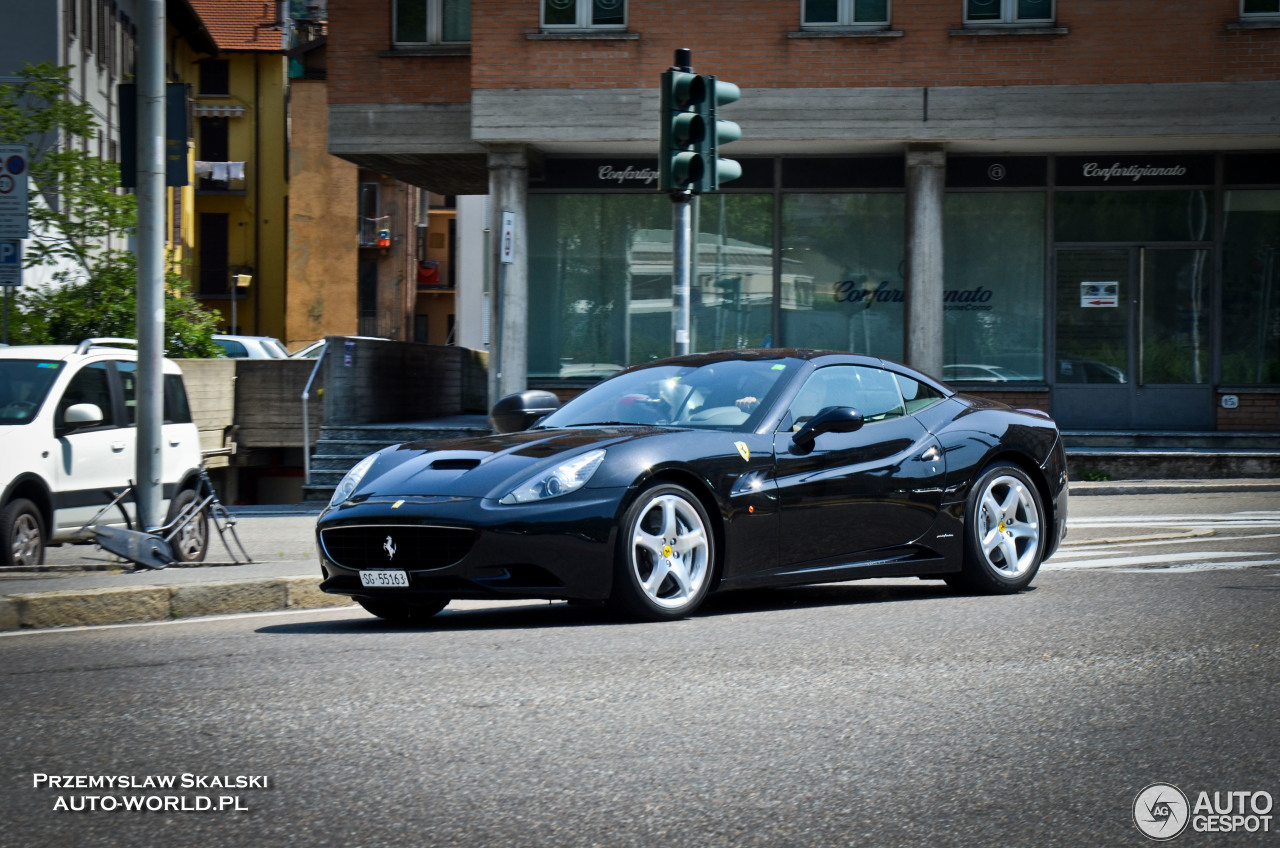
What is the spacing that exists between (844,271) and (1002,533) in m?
13.6

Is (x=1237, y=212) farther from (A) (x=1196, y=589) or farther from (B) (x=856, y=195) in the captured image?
(A) (x=1196, y=589)

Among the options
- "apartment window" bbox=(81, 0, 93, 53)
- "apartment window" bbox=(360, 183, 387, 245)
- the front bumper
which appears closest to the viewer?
the front bumper

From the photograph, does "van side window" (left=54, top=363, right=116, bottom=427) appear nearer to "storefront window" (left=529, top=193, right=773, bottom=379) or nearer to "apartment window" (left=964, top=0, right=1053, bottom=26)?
"storefront window" (left=529, top=193, right=773, bottom=379)

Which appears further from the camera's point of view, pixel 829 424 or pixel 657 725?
pixel 829 424

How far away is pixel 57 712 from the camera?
16.9 feet

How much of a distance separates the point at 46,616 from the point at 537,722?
402 cm

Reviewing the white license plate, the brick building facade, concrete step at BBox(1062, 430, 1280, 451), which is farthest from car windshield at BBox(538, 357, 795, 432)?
concrete step at BBox(1062, 430, 1280, 451)

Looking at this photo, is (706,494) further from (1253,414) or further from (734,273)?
(1253,414)

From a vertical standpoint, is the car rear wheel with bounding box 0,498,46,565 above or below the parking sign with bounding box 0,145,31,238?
below

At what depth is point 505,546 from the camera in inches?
275

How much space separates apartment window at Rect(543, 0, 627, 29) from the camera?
20703 mm

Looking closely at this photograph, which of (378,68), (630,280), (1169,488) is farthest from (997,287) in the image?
(378,68)

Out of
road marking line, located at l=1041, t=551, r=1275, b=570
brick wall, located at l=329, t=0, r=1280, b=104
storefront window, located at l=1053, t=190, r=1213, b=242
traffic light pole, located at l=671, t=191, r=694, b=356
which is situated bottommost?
road marking line, located at l=1041, t=551, r=1275, b=570

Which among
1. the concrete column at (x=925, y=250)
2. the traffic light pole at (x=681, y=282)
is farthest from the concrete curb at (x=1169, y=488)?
the traffic light pole at (x=681, y=282)
